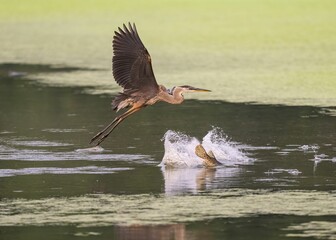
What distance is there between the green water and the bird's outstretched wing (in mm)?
844

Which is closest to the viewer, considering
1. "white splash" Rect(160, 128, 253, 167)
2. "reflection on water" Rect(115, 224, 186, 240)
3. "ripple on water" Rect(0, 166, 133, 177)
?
"reflection on water" Rect(115, 224, 186, 240)

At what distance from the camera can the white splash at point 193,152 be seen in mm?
13000

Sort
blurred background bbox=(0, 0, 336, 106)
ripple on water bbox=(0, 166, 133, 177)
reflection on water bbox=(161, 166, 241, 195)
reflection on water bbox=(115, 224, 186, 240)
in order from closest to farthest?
reflection on water bbox=(115, 224, 186, 240) → reflection on water bbox=(161, 166, 241, 195) → ripple on water bbox=(0, 166, 133, 177) → blurred background bbox=(0, 0, 336, 106)

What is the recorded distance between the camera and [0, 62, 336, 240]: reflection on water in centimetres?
1006

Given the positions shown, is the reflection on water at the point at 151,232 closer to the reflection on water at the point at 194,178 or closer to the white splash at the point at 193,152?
the reflection on water at the point at 194,178

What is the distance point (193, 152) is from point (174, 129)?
2.62m

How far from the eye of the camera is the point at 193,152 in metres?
13.2

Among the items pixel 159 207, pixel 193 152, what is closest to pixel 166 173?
pixel 193 152

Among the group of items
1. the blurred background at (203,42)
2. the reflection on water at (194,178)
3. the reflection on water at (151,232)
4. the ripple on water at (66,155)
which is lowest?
the reflection on water at (151,232)

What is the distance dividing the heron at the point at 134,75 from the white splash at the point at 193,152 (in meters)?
0.47

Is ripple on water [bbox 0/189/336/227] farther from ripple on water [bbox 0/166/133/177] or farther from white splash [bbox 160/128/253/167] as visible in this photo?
white splash [bbox 160/128/253/167]

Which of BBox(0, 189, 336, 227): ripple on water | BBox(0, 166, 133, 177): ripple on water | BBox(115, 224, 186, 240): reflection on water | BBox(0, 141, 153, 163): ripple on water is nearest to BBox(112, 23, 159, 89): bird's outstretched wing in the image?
BBox(0, 141, 153, 163): ripple on water

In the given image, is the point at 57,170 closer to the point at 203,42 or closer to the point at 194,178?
the point at 194,178

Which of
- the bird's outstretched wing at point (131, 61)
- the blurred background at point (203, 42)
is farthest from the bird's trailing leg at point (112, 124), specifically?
the blurred background at point (203, 42)
